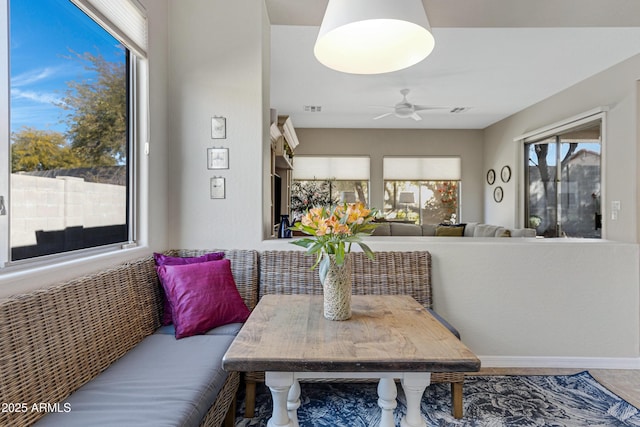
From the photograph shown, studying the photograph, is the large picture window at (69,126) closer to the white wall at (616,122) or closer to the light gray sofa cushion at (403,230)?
the white wall at (616,122)

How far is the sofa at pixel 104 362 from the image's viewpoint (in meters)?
1.18

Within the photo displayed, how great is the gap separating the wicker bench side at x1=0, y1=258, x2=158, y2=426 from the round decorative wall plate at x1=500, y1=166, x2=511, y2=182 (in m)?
6.24

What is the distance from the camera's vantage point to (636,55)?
3.18 metres

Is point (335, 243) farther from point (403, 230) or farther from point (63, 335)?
point (403, 230)

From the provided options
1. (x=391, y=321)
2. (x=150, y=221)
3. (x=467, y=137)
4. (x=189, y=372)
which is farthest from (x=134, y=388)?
(x=467, y=137)

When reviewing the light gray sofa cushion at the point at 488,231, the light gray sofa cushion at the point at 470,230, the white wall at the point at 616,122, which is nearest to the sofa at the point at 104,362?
the white wall at the point at 616,122

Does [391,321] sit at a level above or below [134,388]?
above

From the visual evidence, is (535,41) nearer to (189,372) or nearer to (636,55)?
(636,55)

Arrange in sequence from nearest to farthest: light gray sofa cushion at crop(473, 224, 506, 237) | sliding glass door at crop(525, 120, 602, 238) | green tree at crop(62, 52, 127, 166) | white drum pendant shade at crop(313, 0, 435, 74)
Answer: white drum pendant shade at crop(313, 0, 435, 74) → green tree at crop(62, 52, 127, 166) → sliding glass door at crop(525, 120, 602, 238) → light gray sofa cushion at crop(473, 224, 506, 237)

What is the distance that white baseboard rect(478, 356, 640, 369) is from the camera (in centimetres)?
257

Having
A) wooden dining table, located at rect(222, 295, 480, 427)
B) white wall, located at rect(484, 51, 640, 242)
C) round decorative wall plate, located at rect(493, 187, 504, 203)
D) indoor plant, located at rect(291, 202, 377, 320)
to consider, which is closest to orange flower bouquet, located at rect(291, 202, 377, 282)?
indoor plant, located at rect(291, 202, 377, 320)

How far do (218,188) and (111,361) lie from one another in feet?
4.19

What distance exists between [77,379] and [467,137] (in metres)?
7.58

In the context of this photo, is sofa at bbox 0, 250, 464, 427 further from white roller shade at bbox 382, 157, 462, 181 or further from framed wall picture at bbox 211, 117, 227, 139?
white roller shade at bbox 382, 157, 462, 181
